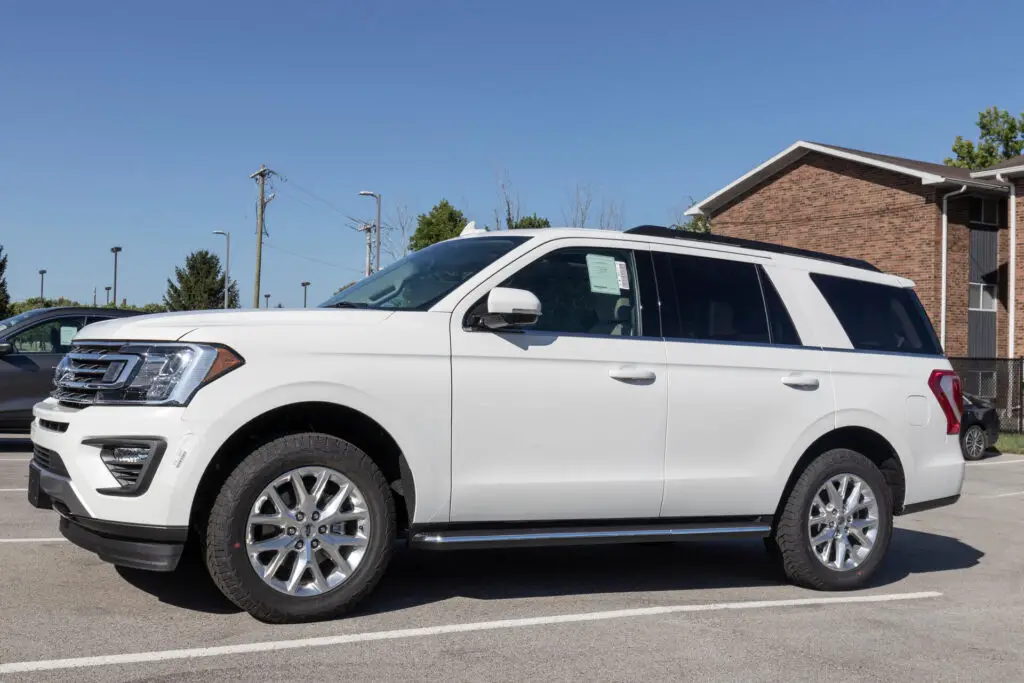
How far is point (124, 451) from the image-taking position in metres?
4.57

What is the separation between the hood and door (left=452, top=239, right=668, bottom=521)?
21.2 inches

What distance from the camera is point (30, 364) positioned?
12.8 meters

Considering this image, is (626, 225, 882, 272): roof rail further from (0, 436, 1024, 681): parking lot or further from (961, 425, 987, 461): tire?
(961, 425, 987, 461): tire

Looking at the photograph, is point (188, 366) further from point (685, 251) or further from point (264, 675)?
point (685, 251)

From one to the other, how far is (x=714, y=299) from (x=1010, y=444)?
60.1 ft

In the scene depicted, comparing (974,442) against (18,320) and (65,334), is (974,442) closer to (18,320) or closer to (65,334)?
(65,334)

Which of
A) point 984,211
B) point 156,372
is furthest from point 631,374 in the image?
point 984,211

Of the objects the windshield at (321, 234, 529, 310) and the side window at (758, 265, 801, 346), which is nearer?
the windshield at (321, 234, 529, 310)

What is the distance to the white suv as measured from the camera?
15.2ft

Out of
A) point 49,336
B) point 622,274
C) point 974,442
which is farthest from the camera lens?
point 974,442

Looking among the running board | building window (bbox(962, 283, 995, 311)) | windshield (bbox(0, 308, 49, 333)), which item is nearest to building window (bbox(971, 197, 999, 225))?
building window (bbox(962, 283, 995, 311))

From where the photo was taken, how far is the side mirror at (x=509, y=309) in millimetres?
5051

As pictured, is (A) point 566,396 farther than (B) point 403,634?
Yes

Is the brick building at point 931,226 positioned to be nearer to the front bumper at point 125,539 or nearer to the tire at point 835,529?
the tire at point 835,529
